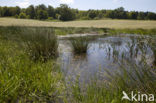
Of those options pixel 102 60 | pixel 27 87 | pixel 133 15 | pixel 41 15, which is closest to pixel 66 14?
pixel 41 15

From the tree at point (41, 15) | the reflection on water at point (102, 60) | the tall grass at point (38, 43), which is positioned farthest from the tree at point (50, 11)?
the tall grass at point (38, 43)

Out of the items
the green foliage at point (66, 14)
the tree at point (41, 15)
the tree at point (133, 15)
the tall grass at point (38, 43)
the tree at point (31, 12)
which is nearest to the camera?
the tall grass at point (38, 43)

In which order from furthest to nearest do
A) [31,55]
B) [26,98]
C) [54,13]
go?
[54,13], [31,55], [26,98]

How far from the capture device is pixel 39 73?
2.58 metres

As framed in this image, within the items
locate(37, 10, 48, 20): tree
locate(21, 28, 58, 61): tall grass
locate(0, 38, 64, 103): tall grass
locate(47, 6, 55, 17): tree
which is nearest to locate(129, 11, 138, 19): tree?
locate(47, 6, 55, 17): tree

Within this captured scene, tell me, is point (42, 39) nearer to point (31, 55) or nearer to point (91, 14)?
point (31, 55)

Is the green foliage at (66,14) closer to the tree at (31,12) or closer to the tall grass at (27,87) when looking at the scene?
the tree at (31,12)

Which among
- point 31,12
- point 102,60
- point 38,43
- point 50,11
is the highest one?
point 50,11

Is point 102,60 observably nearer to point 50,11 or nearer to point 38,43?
point 38,43

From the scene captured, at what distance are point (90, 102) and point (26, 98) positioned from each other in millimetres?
1088

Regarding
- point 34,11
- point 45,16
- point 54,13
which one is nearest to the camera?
point 45,16

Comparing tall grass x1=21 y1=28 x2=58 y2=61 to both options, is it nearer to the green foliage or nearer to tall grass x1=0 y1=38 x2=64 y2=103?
tall grass x1=0 y1=38 x2=64 y2=103

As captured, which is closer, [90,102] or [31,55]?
[90,102]

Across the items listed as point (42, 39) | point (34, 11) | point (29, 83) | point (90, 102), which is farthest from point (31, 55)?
point (34, 11)
